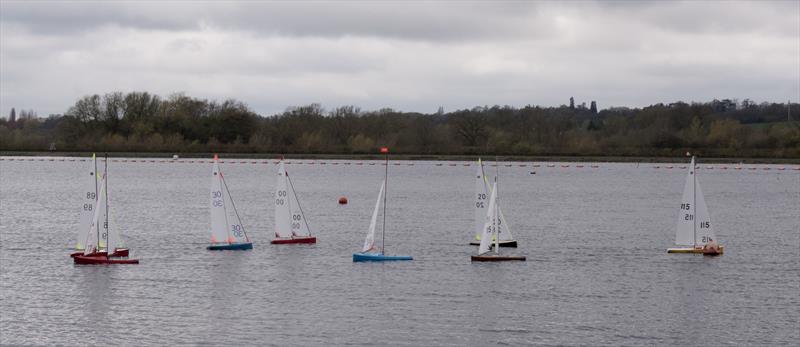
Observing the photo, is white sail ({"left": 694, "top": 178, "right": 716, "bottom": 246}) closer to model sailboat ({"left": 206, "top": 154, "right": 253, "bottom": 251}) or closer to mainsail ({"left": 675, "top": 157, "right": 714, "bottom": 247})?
mainsail ({"left": 675, "top": 157, "right": 714, "bottom": 247})

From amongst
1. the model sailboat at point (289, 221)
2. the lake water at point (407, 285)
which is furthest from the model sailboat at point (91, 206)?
the model sailboat at point (289, 221)

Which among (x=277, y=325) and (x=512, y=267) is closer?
(x=277, y=325)

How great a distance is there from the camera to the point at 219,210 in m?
44.5

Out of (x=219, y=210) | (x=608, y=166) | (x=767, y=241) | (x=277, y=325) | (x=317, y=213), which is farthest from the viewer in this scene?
(x=608, y=166)

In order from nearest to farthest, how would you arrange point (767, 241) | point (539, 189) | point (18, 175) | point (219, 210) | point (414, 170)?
point (219, 210) < point (767, 241) < point (539, 189) < point (18, 175) < point (414, 170)

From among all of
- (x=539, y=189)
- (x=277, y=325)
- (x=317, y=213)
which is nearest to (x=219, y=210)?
(x=277, y=325)

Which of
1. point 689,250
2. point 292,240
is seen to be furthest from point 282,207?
point 689,250

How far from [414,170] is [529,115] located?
50.4 meters

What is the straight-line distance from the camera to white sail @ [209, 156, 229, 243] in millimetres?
44125

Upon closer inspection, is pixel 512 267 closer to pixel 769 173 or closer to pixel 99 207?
pixel 99 207

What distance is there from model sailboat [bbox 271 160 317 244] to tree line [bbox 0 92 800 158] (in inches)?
5054

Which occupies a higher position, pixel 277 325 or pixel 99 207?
pixel 99 207

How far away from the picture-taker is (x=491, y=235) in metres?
43.1

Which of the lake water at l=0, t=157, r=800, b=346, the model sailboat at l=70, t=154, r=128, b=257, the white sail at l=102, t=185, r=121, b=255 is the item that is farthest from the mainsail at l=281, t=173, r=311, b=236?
the model sailboat at l=70, t=154, r=128, b=257
